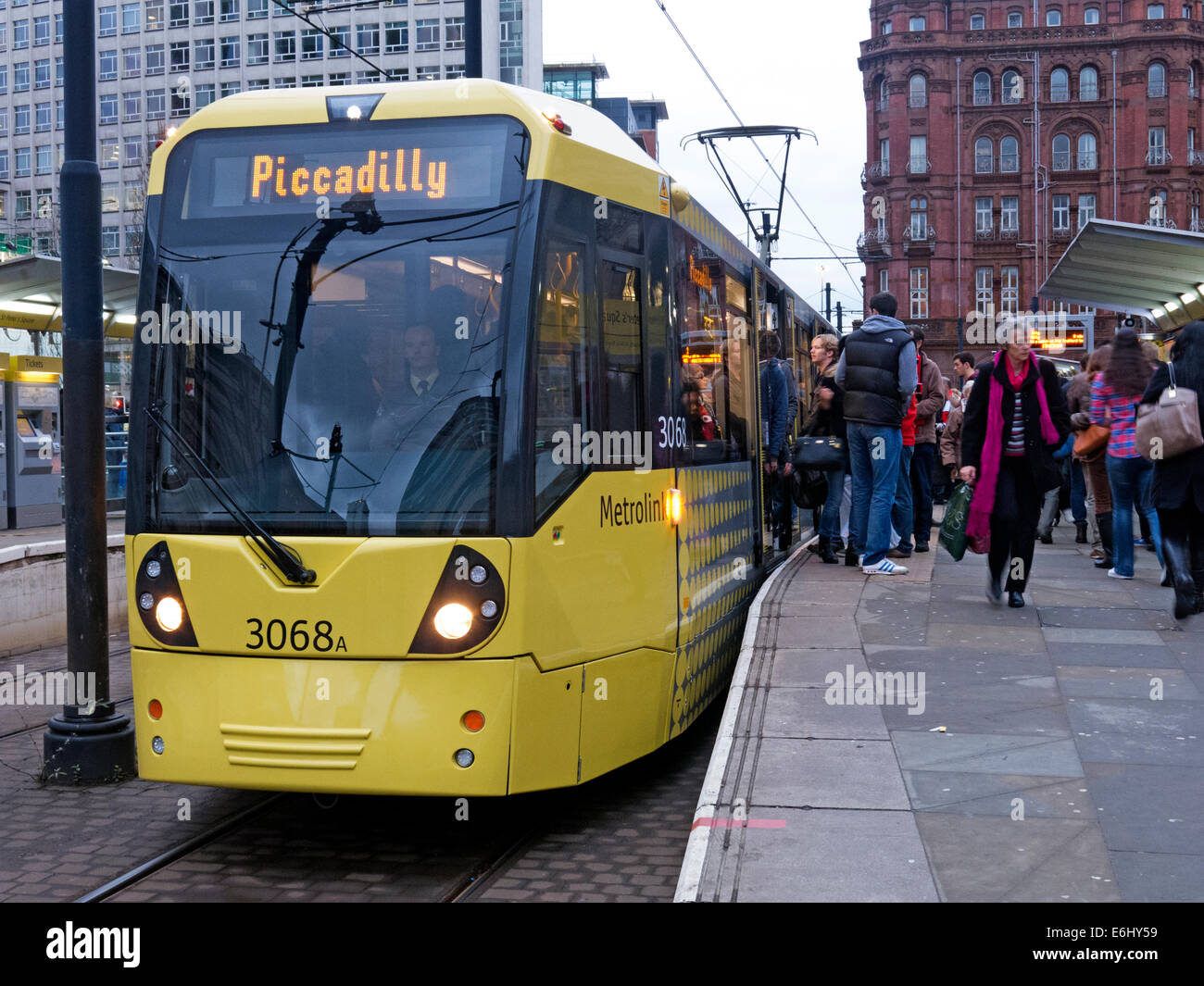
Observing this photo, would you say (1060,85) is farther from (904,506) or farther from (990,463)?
(990,463)

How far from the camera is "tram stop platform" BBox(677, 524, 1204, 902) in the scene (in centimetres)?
449

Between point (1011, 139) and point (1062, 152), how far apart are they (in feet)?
9.94

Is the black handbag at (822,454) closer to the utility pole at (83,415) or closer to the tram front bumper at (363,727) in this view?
the utility pole at (83,415)

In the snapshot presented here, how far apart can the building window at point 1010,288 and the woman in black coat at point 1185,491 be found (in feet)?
251

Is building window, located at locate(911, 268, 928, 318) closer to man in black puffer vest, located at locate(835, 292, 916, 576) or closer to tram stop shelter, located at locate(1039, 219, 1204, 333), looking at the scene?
tram stop shelter, located at locate(1039, 219, 1204, 333)

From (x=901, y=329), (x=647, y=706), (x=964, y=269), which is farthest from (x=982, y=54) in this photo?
(x=647, y=706)

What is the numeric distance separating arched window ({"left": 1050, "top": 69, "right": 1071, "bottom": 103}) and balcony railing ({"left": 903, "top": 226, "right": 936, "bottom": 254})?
33.8 ft

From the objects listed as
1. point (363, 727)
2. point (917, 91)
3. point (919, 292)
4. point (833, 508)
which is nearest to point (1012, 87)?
point (917, 91)

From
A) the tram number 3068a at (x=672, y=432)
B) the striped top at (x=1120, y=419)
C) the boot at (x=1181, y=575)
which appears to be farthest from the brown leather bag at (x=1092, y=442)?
the tram number 3068a at (x=672, y=432)

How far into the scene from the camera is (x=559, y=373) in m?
5.71

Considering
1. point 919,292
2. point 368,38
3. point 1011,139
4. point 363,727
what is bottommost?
point 363,727

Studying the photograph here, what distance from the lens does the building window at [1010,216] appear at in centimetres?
8138

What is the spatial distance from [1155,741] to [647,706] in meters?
2.19
